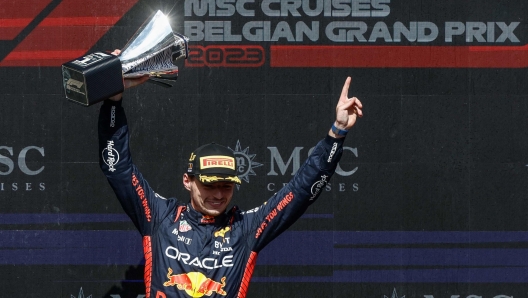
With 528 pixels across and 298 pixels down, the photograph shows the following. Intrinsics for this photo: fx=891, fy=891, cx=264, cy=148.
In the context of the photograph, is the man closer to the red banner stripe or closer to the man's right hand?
the man's right hand

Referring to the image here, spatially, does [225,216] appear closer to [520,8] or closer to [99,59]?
[99,59]

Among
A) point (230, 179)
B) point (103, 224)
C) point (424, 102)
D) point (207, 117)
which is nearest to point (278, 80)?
point (207, 117)

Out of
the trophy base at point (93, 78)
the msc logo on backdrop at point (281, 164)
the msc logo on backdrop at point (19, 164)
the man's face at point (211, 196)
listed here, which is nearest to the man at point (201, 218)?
the man's face at point (211, 196)

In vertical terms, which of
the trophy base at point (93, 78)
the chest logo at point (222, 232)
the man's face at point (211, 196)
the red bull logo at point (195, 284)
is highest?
the trophy base at point (93, 78)

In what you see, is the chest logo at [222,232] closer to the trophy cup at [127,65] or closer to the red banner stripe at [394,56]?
the trophy cup at [127,65]

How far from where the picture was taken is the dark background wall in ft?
19.6

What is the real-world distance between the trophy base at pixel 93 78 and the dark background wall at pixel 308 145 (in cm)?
202

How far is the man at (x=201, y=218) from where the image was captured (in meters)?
4.18

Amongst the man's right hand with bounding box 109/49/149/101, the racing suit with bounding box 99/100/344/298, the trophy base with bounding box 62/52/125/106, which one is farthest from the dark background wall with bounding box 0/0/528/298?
the trophy base with bounding box 62/52/125/106

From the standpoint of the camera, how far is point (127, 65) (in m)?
4.06

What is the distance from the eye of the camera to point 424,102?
600 cm

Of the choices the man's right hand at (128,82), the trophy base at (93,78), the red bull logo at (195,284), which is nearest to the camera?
the trophy base at (93,78)

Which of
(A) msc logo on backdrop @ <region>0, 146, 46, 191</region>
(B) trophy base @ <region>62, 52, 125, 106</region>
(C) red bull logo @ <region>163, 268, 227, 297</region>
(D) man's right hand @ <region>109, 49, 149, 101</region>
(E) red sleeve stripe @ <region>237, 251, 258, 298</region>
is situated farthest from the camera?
(A) msc logo on backdrop @ <region>0, 146, 46, 191</region>

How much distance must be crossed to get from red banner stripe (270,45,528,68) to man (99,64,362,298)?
1.81 metres
